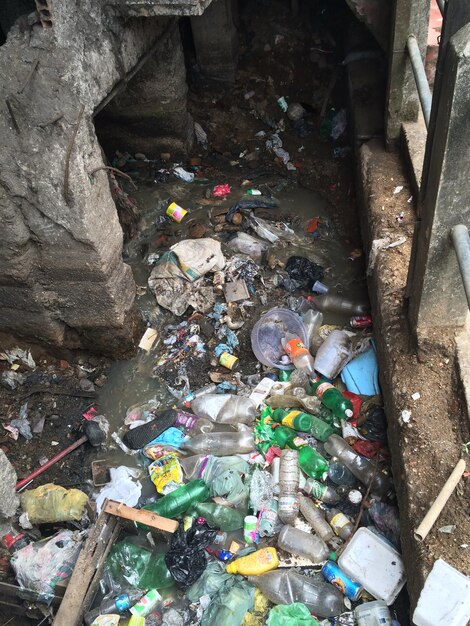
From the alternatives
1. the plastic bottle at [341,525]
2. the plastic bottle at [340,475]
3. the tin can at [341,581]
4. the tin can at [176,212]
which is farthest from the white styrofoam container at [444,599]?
the tin can at [176,212]

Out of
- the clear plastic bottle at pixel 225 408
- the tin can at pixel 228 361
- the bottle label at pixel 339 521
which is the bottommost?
the bottle label at pixel 339 521

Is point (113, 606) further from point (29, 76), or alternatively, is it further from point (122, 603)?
point (29, 76)

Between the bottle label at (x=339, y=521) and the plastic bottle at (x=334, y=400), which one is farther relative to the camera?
the plastic bottle at (x=334, y=400)

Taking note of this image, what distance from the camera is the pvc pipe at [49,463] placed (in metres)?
3.55

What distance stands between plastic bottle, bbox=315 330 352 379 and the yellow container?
1.22 m

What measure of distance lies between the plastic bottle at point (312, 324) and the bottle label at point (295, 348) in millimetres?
128

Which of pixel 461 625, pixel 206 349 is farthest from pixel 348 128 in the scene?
pixel 461 625

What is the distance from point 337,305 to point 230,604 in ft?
7.22

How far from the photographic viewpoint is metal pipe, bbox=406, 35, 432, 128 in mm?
3468

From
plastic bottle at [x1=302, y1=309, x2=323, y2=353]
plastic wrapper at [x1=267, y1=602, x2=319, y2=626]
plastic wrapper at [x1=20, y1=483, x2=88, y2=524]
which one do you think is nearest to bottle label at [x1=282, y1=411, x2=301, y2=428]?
plastic bottle at [x1=302, y1=309, x2=323, y2=353]

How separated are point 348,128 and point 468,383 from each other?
3.38 m

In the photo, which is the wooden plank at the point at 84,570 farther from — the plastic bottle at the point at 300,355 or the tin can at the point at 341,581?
the plastic bottle at the point at 300,355

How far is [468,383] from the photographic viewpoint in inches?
109

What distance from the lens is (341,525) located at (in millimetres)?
3064
